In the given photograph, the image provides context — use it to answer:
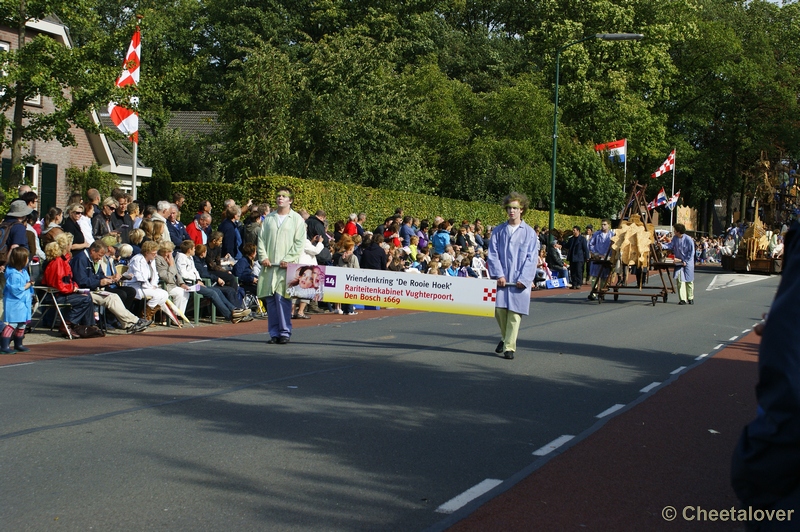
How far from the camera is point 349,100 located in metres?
31.6

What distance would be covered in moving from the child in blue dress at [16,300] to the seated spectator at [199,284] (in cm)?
427

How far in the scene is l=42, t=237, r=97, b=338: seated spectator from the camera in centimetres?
1312

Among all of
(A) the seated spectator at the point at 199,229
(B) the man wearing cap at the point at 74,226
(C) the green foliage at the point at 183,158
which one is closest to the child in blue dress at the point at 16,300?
(B) the man wearing cap at the point at 74,226

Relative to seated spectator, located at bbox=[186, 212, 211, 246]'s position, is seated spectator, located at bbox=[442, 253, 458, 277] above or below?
below

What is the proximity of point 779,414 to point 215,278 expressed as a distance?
15094 mm

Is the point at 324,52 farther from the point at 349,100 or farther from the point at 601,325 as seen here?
the point at 601,325

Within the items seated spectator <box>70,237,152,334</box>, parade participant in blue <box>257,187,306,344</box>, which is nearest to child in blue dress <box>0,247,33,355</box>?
seated spectator <box>70,237,152,334</box>

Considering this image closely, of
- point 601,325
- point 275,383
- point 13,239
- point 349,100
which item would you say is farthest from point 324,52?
point 275,383

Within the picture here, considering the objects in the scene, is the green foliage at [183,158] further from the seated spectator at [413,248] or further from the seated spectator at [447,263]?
the seated spectator at [447,263]

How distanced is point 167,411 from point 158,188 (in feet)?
73.5

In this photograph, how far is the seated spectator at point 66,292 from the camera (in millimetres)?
13125

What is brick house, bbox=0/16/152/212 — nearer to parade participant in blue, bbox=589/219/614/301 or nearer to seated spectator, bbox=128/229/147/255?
seated spectator, bbox=128/229/147/255

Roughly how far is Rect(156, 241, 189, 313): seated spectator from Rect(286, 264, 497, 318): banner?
365 cm

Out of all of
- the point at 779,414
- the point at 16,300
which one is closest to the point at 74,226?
the point at 16,300
